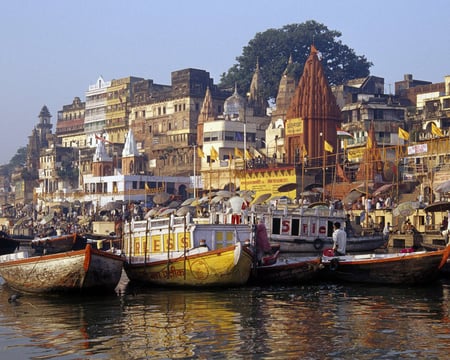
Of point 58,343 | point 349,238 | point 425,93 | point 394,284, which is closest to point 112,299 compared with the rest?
point 58,343

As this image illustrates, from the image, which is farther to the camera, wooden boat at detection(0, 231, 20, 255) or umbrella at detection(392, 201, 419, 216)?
wooden boat at detection(0, 231, 20, 255)

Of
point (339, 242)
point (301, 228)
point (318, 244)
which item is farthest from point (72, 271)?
point (318, 244)

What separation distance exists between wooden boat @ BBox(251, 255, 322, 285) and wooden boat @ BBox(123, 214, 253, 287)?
37.6 inches

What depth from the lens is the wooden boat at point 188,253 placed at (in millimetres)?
19953

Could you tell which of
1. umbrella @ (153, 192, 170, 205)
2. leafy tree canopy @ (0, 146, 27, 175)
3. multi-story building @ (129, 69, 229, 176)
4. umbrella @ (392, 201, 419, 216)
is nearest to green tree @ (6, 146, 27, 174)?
leafy tree canopy @ (0, 146, 27, 175)

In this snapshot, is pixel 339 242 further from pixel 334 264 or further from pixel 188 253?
pixel 188 253

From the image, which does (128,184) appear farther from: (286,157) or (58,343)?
(58,343)

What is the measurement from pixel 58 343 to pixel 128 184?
179 ft

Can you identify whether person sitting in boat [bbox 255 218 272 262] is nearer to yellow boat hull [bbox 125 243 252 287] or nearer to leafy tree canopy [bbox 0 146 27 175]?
yellow boat hull [bbox 125 243 252 287]

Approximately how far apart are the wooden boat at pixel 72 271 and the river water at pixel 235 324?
1.09 ft

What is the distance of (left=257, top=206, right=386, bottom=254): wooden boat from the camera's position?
28531 mm

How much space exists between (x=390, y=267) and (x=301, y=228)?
27.5ft

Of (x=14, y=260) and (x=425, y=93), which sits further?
(x=425, y=93)

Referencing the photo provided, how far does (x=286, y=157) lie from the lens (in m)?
57.5
